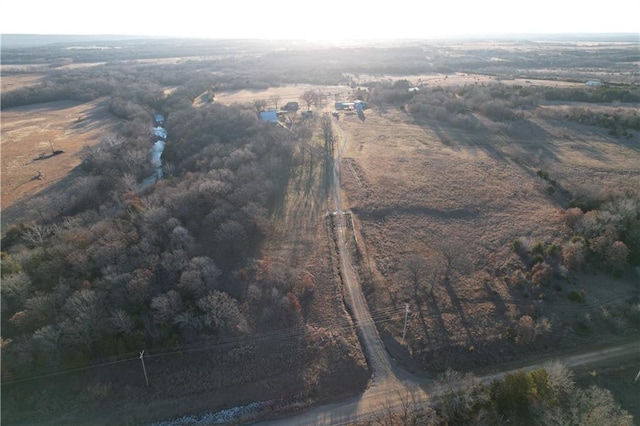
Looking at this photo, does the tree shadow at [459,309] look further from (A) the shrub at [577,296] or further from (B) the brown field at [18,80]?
(B) the brown field at [18,80]

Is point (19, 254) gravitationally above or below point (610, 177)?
below

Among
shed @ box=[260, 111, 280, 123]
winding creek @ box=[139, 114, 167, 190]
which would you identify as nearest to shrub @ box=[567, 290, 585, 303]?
winding creek @ box=[139, 114, 167, 190]

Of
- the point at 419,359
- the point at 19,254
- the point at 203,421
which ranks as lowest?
the point at 203,421

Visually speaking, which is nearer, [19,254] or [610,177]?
[19,254]

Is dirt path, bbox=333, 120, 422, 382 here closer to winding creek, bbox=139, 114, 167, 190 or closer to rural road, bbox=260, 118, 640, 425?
rural road, bbox=260, 118, 640, 425

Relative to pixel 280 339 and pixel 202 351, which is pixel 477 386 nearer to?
pixel 280 339

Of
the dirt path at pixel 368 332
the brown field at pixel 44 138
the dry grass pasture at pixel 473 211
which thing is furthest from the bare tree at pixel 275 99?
the dirt path at pixel 368 332

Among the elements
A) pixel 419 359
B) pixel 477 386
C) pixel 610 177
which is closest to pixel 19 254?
pixel 419 359
